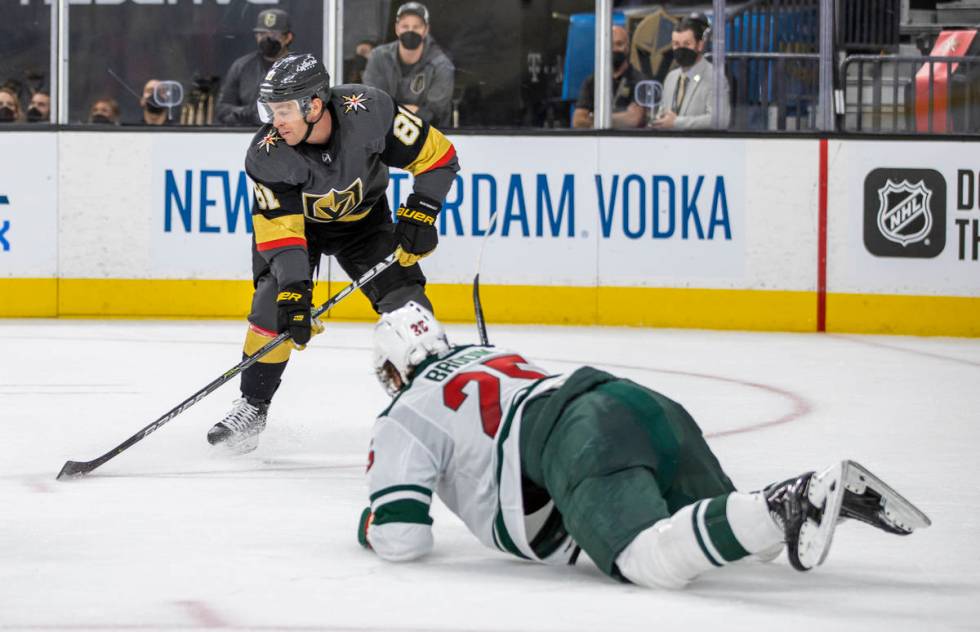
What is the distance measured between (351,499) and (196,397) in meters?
0.75

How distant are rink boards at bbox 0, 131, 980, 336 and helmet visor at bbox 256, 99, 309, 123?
3.58 m

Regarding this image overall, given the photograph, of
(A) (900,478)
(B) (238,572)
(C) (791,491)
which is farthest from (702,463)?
(A) (900,478)

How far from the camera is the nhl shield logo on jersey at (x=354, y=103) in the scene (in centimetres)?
446

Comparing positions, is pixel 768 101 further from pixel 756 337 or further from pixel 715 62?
pixel 756 337

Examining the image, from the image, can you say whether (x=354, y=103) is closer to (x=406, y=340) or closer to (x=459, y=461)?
(x=406, y=340)

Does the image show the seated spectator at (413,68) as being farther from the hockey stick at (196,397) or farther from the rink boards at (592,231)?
the hockey stick at (196,397)

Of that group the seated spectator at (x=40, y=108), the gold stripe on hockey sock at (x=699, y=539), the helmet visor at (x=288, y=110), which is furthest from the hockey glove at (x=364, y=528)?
the seated spectator at (x=40, y=108)

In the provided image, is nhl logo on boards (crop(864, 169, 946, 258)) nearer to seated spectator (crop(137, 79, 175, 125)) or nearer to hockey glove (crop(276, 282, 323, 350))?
seated spectator (crop(137, 79, 175, 125))

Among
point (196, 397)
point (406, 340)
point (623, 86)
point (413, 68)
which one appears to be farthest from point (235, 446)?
point (623, 86)

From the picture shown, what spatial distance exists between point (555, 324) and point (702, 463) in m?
5.18

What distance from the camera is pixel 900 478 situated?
403 centimetres

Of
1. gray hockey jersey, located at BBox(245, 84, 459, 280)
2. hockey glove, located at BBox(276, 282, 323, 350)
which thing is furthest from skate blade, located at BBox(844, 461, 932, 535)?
gray hockey jersey, located at BBox(245, 84, 459, 280)

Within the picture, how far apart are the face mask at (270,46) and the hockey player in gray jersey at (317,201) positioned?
348 cm

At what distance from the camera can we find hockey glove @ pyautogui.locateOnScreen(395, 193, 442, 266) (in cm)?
464
